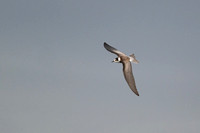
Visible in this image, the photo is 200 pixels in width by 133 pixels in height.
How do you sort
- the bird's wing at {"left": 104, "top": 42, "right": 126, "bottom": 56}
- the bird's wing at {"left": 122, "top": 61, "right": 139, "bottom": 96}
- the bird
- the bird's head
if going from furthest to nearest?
the bird's wing at {"left": 104, "top": 42, "right": 126, "bottom": 56} < the bird's head < the bird < the bird's wing at {"left": 122, "top": 61, "right": 139, "bottom": 96}

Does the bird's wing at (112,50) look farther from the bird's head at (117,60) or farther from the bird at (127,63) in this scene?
the bird's head at (117,60)

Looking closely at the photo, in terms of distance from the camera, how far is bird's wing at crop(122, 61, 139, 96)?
2961 centimetres

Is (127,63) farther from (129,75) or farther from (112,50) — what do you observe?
(112,50)

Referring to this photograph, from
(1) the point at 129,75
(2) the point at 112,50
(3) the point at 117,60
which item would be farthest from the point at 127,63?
(2) the point at 112,50

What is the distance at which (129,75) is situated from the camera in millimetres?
31641

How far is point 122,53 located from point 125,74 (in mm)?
3338

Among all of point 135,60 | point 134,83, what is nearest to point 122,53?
point 135,60

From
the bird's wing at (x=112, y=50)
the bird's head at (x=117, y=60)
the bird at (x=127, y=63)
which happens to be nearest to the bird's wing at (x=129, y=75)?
the bird at (x=127, y=63)

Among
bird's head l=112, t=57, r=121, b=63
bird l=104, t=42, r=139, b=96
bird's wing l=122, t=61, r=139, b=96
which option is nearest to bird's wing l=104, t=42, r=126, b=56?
bird l=104, t=42, r=139, b=96

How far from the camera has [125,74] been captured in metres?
31.9

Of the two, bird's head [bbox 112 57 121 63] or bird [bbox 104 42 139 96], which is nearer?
bird [bbox 104 42 139 96]

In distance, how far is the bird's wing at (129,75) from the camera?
2961 centimetres

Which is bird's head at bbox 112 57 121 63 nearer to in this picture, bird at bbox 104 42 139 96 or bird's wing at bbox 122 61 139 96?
bird at bbox 104 42 139 96

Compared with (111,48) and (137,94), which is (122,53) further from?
(137,94)
